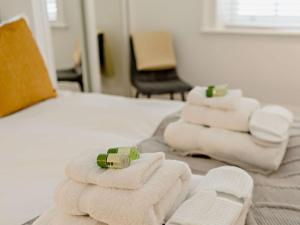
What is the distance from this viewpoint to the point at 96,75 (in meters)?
2.98

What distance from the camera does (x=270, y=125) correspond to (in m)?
1.25

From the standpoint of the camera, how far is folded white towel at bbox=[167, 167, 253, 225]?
738mm

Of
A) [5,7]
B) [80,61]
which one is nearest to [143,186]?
[5,7]

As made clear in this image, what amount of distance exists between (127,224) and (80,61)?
233 centimetres

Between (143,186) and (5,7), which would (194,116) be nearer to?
(143,186)

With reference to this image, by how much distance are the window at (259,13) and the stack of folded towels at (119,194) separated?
2.37m

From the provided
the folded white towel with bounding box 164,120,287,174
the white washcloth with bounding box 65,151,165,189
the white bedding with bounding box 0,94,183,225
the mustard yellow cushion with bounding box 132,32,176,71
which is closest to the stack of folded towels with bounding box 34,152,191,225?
the white washcloth with bounding box 65,151,165,189

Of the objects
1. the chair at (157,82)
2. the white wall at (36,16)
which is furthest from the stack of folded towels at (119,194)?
the chair at (157,82)

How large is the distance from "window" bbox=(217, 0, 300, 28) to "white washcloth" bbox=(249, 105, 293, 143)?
1.74m

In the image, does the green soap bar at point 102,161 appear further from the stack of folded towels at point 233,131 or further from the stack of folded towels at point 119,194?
the stack of folded towels at point 233,131

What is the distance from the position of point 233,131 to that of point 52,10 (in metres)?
1.71

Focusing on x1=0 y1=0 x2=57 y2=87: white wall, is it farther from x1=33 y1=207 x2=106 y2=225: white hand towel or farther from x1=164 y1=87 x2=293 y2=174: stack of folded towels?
x1=33 y1=207 x2=106 y2=225: white hand towel

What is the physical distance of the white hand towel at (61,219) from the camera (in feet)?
2.50

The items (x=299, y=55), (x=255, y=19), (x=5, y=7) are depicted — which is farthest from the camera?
(x=255, y=19)
